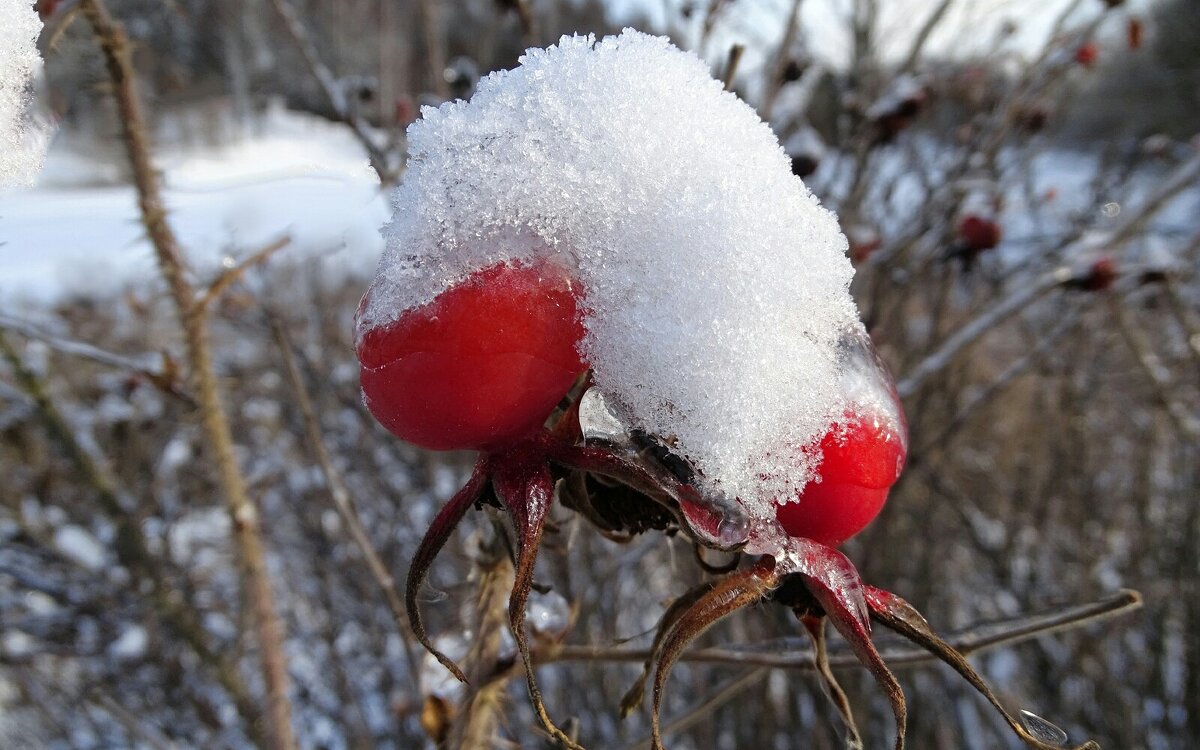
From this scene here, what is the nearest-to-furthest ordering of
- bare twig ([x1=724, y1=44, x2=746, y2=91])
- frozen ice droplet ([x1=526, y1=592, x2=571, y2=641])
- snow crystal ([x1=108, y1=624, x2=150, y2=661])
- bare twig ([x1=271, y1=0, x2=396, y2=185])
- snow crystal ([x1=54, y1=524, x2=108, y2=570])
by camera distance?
frozen ice droplet ([x1=526, y1=592, x2=571, y2=641]) < bare twig ([x1=724, y1=44, x2=746, y2=91]) < bare twig ([x1=271, y1=0, x2=396, y2=185]) < snow crystal ([x1=108, y1=624, x2=150, y2=661]) < snow crystal ([x1=54, y1=524, x2=108, y2=570])

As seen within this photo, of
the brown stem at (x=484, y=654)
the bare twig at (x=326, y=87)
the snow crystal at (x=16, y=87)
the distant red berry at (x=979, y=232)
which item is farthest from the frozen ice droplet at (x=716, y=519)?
the distant red berry at (x=979, y=232)

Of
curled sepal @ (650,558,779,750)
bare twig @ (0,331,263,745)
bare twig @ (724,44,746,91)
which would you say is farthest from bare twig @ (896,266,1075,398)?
bare twig @ (0,331,263,745)

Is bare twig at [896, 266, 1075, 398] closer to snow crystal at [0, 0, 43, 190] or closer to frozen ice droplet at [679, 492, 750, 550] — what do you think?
frozen ice droplet at [679, 492, 750, 550]

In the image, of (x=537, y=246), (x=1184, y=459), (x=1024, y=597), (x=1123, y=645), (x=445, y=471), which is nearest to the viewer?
(x=537, y=246)

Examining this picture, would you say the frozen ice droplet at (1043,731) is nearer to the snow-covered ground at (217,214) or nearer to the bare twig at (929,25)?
the snow-covered ground at (217,214)

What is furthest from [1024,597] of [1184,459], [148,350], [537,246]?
[148,350]

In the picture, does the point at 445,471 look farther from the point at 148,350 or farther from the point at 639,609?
the point at 148,350
